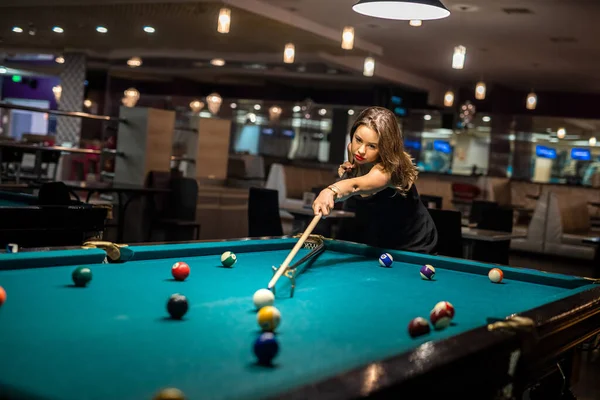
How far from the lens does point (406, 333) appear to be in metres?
2.04

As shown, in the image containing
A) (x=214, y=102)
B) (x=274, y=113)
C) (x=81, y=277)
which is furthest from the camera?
(x=274, y=113)

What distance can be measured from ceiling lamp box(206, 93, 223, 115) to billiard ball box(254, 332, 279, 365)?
16.1 meters

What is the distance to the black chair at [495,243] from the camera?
7.35 metres

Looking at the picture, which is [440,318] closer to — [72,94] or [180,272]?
[180,272]

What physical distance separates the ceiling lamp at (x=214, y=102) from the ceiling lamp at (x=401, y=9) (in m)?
13.4

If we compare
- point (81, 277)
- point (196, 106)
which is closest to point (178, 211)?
point (81, 277)

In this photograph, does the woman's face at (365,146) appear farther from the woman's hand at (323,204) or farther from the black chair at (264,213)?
the black chair at (264,213)

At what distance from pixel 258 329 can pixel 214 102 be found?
1604cm

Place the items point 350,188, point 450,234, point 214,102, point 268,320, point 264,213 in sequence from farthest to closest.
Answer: point 214,102 < point 264,213 < point 450,234 < point 350,188 < point 268,320

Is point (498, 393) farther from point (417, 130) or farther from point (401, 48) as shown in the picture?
point (417, 130)

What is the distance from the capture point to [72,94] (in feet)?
53.1

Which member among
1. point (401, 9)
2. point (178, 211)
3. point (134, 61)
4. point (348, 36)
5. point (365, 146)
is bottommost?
point (178, 211)

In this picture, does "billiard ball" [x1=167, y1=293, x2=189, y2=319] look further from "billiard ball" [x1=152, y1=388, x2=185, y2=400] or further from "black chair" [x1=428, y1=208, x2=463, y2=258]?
"black chair" [x1=428, y1=208, x2=463, y2=258]

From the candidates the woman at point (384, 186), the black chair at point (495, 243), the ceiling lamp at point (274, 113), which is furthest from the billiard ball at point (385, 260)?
the ceiling lamp at point (274, 113)
